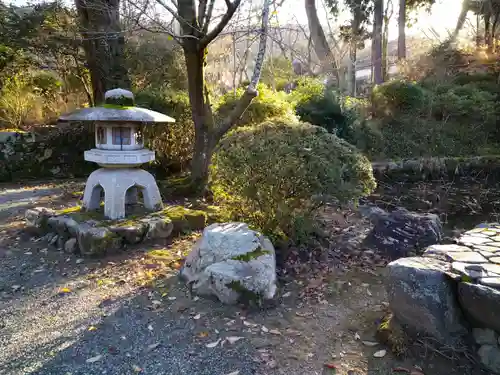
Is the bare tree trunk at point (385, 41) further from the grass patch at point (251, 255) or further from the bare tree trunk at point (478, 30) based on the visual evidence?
the grass patch at point (251, 255)

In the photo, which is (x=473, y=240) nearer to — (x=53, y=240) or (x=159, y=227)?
(x=159, y=227)

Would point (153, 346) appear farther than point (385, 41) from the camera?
No

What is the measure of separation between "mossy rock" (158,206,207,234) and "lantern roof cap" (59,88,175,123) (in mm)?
1176

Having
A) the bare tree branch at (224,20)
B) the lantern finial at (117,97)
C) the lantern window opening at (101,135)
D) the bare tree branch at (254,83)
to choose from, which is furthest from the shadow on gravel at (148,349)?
the bare tree branch at (224,20)

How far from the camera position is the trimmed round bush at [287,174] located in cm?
356

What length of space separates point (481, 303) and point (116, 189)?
3744 mm

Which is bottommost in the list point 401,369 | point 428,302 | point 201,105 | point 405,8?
point 401,369

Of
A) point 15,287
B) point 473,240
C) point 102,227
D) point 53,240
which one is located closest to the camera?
point 473,240

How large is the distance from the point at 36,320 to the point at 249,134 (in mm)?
2550

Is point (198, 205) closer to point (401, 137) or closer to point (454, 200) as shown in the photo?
point (454, 200)

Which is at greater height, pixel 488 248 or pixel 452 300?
pixel 488 248

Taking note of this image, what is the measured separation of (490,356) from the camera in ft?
7.49

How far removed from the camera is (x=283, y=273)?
3.58m

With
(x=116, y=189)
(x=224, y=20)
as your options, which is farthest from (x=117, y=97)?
(x=224, y=20)
